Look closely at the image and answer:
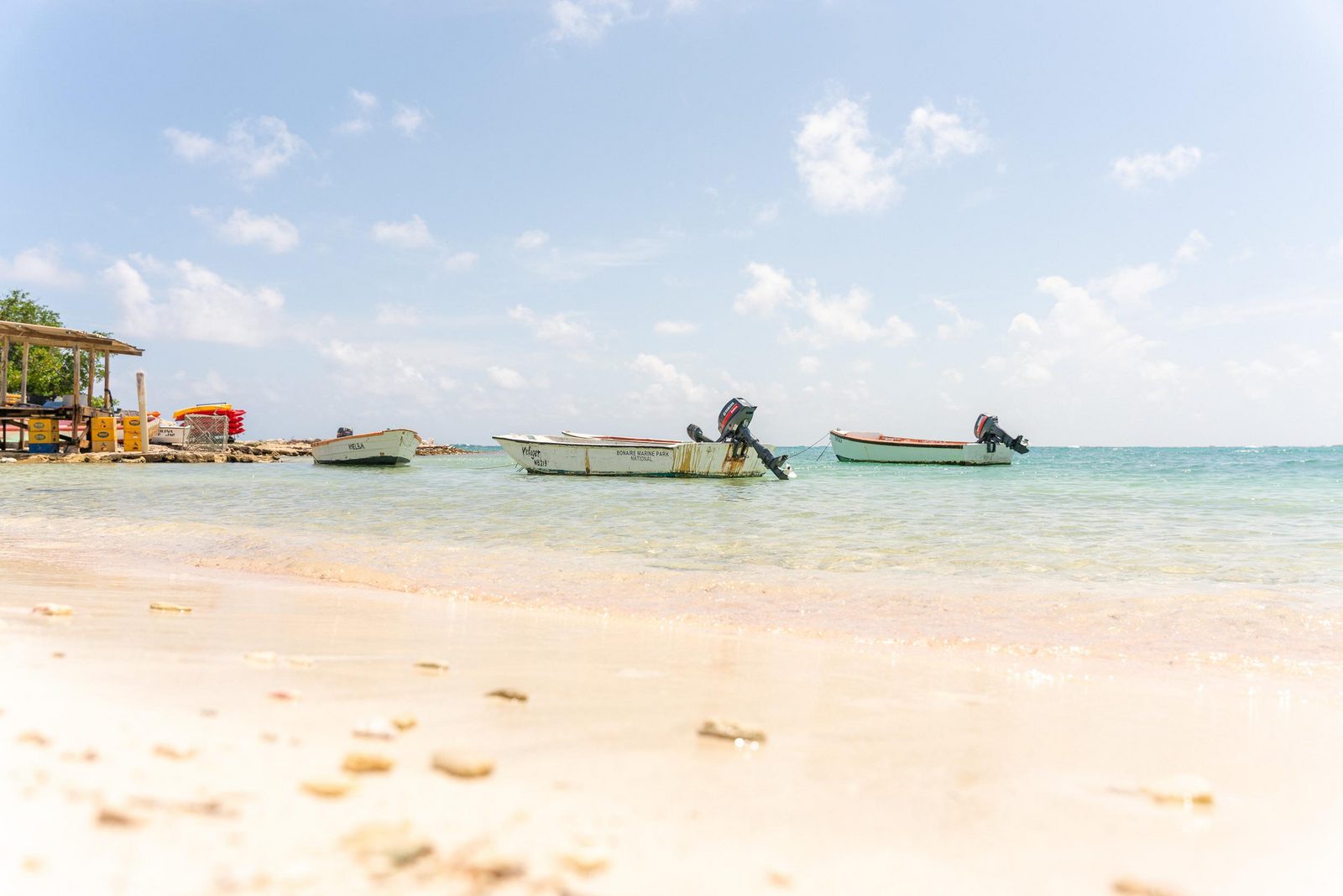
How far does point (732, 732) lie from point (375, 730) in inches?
44.1

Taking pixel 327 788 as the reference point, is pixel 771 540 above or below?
below

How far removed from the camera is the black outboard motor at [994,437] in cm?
4075

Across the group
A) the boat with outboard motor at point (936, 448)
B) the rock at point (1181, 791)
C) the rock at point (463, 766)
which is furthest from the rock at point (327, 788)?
the boat with outboard motor at point (936, 448)

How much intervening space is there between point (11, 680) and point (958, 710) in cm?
358

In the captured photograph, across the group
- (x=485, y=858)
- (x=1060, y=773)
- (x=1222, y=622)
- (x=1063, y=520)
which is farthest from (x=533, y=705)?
(x=1063, y=520)

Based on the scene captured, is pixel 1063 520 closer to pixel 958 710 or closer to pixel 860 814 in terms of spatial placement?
pixel 958 710

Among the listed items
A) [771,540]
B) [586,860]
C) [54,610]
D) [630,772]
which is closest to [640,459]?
[771,540]

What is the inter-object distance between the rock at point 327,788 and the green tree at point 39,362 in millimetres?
50189

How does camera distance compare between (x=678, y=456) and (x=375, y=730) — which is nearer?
(x=375, y=730)

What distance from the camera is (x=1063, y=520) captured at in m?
12.0

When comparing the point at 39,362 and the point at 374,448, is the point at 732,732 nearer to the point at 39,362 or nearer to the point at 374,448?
the point at 374,448

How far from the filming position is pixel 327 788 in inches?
71.6

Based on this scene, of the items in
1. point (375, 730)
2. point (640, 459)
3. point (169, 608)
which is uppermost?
point (640, 459)

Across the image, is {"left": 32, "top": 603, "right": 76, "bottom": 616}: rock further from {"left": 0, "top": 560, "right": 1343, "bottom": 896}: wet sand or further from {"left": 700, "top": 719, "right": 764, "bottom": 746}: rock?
{"left": 700, "top": 719, "right": 764, "bottom": 746}: rock
